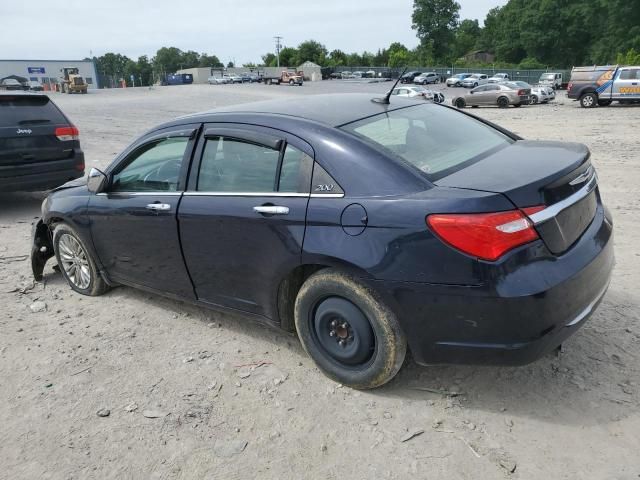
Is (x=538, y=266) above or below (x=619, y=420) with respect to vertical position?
above

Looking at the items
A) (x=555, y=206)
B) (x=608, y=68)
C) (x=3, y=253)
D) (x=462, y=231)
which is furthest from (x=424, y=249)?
(x=608, y=68)

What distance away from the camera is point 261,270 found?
10.4ft

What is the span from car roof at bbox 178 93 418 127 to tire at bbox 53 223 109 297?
1.60 meters

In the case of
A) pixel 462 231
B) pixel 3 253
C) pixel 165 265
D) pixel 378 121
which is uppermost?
pixel 378 121

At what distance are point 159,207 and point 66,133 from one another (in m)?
4.98

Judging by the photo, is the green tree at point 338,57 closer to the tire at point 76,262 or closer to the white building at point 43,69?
the white building at point 43,69

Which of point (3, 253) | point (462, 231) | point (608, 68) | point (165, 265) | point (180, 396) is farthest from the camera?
point (608, 68)

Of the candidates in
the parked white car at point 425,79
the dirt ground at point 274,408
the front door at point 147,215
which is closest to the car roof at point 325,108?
the front door at point 147,215

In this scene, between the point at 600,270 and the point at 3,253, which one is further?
the point at 3,253

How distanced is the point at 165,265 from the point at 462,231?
2.22 m

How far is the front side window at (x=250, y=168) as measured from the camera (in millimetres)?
3021

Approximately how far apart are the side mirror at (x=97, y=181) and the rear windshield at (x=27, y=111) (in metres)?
3.94

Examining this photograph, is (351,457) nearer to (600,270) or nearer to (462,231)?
(462,231)

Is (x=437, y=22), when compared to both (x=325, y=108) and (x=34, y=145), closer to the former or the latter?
(x=34, y=145)
